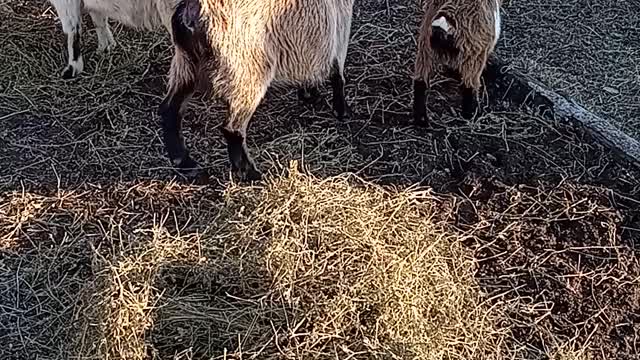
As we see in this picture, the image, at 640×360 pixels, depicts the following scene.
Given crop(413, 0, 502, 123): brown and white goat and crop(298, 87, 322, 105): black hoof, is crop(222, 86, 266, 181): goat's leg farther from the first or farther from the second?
crop(413, 0, 502, 123): brown and white goat

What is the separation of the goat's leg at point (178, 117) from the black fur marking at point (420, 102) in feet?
4.19

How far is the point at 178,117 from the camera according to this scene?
15.4 ft

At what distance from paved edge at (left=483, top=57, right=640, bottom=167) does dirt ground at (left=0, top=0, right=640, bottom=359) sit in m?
0.08

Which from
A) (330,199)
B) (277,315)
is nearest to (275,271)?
(277,315)

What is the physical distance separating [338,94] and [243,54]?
948 millimetres

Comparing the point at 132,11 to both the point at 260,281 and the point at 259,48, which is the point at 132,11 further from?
the point at 260,281

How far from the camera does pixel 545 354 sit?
3.61 m

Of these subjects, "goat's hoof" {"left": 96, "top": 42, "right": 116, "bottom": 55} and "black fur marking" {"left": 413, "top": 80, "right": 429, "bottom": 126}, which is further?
"goat's hoof" {"left": 96, "top": 42, "right": 116, "bottom": 55}

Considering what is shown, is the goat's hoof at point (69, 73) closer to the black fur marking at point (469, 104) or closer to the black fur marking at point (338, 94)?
the black fur marking at point (338, 94)

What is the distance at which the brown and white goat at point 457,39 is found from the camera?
4801 millimetres

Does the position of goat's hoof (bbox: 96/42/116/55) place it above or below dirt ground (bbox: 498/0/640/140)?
below

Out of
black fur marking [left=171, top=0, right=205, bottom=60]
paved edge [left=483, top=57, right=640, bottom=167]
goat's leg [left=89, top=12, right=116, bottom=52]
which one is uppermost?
black fur marking [left=171, top=0, right=205, bottom=60]

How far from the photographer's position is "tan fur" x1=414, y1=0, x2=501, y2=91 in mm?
4805

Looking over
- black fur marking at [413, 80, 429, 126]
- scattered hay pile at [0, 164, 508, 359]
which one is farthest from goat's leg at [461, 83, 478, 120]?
scattered hay pile at [0, 164, 508, 359]
